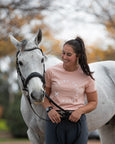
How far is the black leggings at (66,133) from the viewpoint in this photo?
86.8 inches

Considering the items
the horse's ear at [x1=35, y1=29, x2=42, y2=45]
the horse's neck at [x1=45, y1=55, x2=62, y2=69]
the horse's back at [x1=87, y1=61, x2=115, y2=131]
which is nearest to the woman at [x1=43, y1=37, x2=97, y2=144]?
the horse's ear at [x1=35, y1=29, x2=42, y2=45]

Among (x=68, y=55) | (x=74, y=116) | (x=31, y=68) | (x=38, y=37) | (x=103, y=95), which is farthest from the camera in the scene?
(x=103, y=95)

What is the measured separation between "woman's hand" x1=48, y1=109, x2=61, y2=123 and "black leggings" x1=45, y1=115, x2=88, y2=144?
0.05 meters

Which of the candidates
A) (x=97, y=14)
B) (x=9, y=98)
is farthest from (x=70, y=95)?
(x=9, y=98)

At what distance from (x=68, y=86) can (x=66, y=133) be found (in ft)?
1.44

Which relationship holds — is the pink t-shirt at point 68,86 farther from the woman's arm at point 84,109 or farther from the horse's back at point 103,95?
the horse's back at point 103,95

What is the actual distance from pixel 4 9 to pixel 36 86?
6.24 metres

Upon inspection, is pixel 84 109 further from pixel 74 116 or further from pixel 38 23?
pixel 38 23

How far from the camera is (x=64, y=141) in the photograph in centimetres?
222

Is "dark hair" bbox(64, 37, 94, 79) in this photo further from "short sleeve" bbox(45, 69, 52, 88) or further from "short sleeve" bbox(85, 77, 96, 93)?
"short sleeve" bbox(45, 69, 52, 88)

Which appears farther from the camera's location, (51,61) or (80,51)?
(51,61)

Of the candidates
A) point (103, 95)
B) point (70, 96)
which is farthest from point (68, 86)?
point (103, 95)

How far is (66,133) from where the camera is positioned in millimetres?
2211

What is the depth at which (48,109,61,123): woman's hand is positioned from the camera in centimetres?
220
